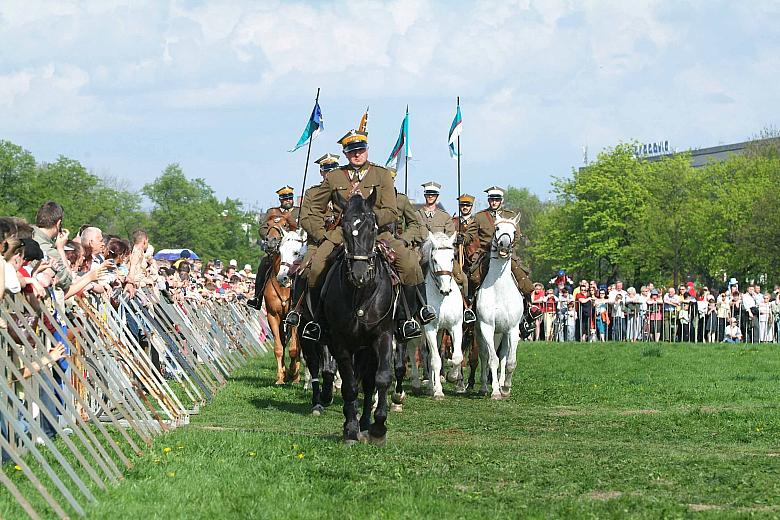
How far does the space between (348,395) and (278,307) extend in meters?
8.13

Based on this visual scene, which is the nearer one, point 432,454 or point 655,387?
point 432,454

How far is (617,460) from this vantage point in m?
11.5

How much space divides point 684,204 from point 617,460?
215ft

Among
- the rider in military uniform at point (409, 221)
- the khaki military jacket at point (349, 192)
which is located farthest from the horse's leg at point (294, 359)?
the khaki military jacket at point (349, 192)

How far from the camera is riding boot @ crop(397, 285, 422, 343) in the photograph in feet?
45.9

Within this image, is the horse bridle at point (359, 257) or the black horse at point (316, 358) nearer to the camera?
the horse bridle at point (359, 257)

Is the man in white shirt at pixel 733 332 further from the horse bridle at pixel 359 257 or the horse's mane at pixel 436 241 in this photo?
the horse bridle at pixel 359 257

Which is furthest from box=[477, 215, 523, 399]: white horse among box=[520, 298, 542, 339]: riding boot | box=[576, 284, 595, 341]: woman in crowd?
box=[576, 284, 595, 341]: woman in crowd

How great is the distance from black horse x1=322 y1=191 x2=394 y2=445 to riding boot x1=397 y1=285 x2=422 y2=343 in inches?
17.7

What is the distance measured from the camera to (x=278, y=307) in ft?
69.8

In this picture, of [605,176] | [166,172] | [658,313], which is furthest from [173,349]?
[166,172]

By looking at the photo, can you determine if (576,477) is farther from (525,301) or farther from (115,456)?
(525,301)

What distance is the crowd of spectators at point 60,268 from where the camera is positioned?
10.1 meters

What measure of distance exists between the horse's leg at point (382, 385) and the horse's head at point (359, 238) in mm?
990
